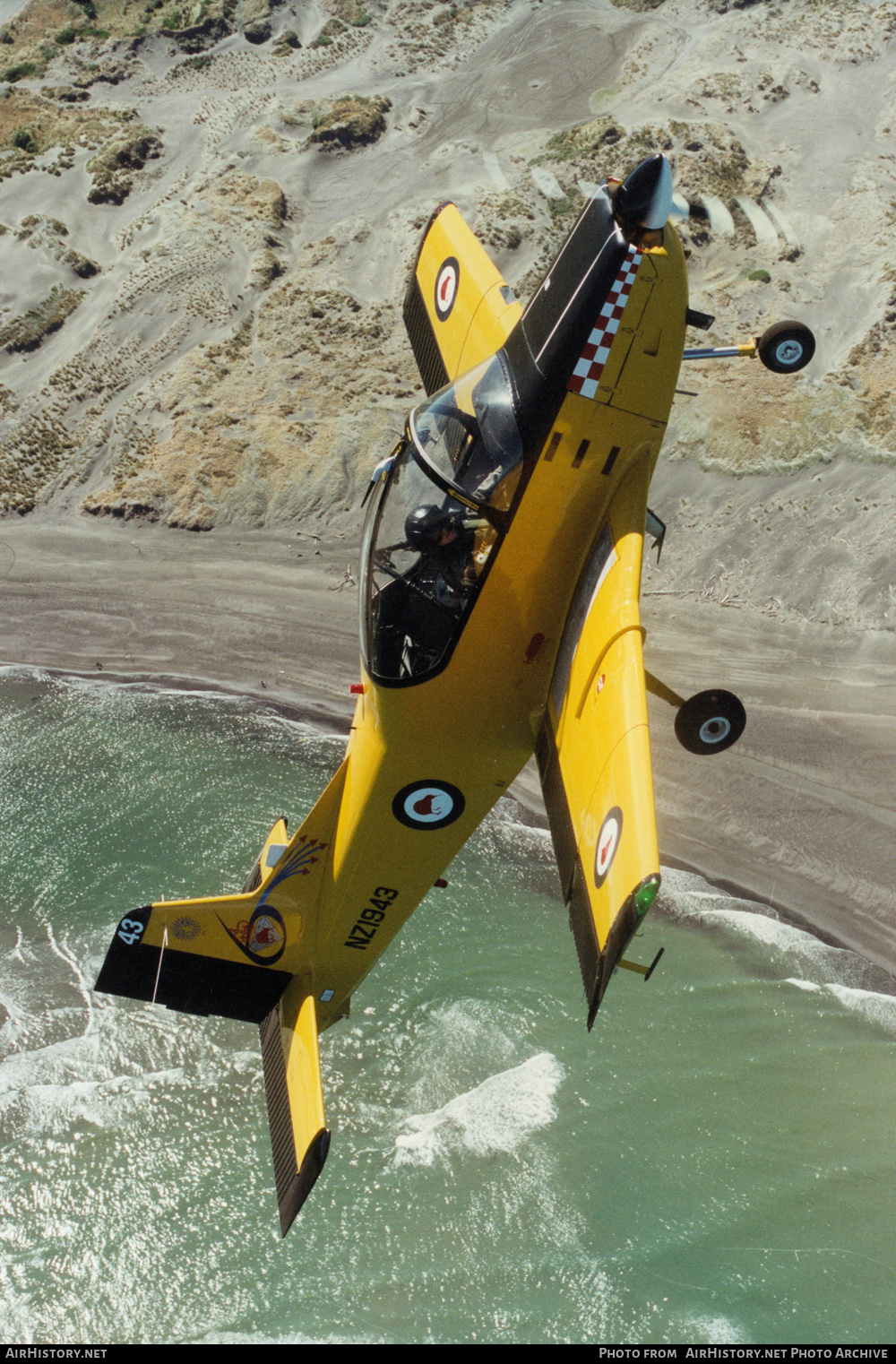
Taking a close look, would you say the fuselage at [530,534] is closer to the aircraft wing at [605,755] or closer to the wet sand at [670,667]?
the aircraft wing at [605,755]

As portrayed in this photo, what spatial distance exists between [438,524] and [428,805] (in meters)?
2.55

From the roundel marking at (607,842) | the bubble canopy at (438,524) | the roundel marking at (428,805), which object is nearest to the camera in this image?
the roundel marking at (607,842)

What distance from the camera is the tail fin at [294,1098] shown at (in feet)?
23.2

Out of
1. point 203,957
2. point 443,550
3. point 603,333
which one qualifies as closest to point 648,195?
point 603,333

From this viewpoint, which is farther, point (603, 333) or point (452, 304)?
point (452, 304)

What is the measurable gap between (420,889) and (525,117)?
27.2 meters

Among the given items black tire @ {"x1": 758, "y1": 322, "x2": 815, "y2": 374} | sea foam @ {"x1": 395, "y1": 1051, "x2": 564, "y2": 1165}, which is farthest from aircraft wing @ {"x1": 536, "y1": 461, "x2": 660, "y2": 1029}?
sea foam @ {"x1": 395, "y1": 1051, "x2": 564, "y2": 1165}

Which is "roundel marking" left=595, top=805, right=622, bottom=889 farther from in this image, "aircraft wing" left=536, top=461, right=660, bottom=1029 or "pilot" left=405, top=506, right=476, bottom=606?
"pilot" left=405, top=506, right=476, bottom=606

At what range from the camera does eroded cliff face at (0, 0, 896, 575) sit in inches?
787

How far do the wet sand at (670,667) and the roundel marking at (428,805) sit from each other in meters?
7.04

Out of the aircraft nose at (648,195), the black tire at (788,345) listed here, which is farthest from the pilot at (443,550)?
the black tire at (788,345)

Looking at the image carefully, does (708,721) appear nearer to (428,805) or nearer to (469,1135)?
(428,805)

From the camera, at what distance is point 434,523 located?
23.9 feet

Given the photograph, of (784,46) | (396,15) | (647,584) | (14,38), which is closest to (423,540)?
(647,584)
